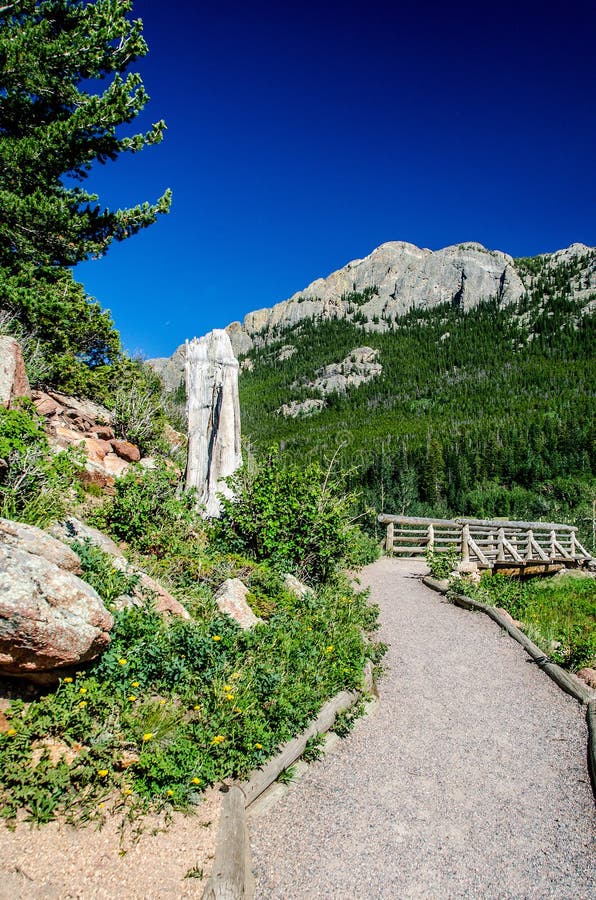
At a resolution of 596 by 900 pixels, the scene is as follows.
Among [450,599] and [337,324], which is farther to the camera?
[337,324]

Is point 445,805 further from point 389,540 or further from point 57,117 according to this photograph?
point 389,540

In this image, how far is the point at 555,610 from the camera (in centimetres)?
1174

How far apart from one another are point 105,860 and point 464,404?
341ft

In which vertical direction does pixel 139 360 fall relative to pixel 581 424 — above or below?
below

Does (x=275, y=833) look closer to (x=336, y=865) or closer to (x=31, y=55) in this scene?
(x=336, y=865)

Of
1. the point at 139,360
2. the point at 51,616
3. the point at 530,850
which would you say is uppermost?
the point at 139,360

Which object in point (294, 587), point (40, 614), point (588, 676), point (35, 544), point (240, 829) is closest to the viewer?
point (40, 614)

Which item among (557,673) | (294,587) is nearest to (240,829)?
(294,587)

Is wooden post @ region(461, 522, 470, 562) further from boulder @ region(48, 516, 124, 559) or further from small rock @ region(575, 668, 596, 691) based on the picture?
boulder @ region(48, 516, 124, 559)

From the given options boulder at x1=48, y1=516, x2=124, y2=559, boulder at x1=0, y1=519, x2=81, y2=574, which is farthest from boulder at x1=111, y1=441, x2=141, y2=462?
boulder at x1=0, y1=519, x2=81, y2=574

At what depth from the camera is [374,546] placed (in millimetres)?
18344

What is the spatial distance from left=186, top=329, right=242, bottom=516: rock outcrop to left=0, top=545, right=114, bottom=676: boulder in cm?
563

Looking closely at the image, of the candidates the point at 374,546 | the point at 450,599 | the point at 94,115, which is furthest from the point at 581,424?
the point at 94,115

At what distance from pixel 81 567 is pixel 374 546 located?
14.9 m
